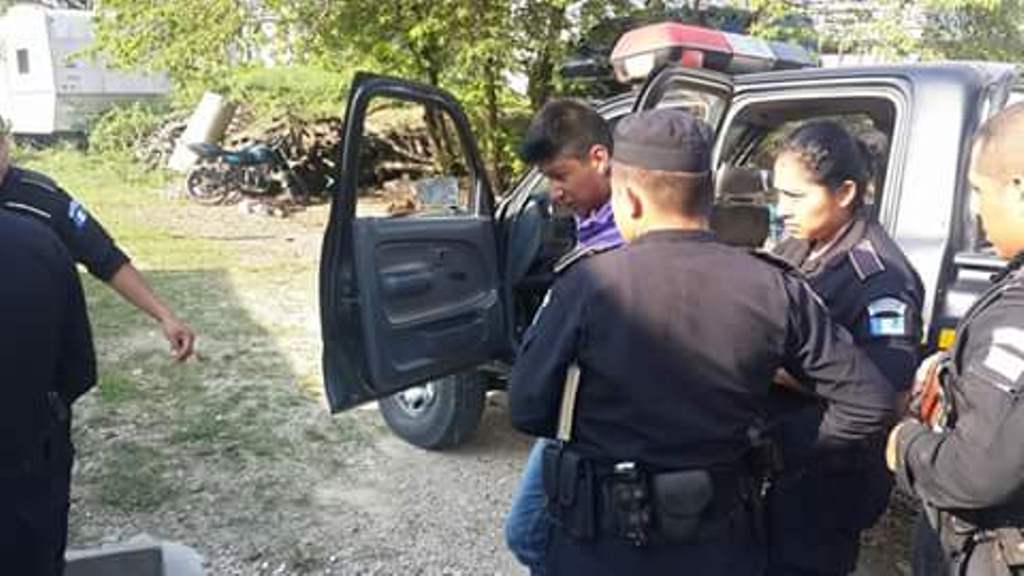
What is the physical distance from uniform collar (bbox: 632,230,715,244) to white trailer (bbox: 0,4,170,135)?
15.6 meters

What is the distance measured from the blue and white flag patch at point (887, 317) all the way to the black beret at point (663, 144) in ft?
2.23

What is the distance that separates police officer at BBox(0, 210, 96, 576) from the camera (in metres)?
1.76

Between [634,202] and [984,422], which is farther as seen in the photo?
[634,202]

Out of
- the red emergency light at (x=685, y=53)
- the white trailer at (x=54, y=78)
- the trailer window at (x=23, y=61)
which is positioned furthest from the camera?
the trailer window at (x=23, y=61)

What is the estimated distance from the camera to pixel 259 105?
13148 mm

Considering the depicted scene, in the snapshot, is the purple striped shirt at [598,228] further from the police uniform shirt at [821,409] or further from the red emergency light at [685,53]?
the red emergency light at [685,53]

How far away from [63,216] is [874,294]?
6.92 feet

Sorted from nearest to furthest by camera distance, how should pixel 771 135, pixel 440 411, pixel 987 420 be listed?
pixel 987 420 < pixel 771 135 < pixel 440 411

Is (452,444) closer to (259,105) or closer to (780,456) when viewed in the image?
(780,456)

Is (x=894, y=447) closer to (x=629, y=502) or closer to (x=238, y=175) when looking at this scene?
(x=629, y=502)

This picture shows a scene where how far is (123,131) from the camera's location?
15.4 meters

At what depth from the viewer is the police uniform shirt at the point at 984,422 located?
146 cm

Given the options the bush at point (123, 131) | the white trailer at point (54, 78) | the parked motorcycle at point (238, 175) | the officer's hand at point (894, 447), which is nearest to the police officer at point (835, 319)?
the officer's hand at point (894, 447)

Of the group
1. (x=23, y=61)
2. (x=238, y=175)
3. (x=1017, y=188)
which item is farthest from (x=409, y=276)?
(x=23, y=61)
